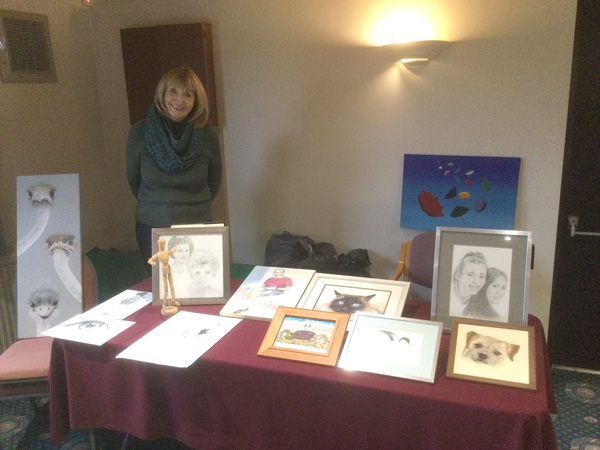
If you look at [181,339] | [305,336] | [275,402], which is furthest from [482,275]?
[181,339]

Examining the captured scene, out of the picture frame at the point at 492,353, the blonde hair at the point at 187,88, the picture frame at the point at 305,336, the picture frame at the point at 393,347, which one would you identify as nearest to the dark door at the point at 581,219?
the picture frame at the point at 492,353

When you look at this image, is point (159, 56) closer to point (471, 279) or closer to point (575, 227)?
point (471, 279)

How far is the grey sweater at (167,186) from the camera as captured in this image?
228 cm

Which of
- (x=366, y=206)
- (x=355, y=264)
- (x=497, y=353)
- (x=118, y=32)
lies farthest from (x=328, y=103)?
(x=497, y=353)

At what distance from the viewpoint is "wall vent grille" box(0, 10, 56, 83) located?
2680 mm

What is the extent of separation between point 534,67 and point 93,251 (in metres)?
2.94

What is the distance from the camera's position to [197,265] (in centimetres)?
184

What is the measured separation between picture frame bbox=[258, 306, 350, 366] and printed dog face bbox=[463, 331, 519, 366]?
375 mm

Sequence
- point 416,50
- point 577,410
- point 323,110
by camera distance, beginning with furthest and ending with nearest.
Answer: point 323,110 < point 416,50 < point 577,410

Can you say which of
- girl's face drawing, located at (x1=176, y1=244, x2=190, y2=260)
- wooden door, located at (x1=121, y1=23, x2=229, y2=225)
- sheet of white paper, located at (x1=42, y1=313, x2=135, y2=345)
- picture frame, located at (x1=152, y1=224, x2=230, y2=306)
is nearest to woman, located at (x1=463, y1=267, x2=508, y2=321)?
picture frame, located at (x1=152, y1=224, x2=230, y2=306)

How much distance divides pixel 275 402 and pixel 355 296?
0.46 meters

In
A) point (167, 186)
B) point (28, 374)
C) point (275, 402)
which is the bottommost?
point (28, 374)

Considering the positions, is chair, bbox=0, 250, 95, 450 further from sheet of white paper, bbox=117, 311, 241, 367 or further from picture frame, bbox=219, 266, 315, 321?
picture frame, bbox=219, 266, 315, 321

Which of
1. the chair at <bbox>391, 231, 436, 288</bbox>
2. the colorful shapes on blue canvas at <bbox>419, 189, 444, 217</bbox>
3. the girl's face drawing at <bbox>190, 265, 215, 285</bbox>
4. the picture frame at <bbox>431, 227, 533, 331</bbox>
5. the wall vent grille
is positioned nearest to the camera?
the picture frame at <bbox>431, 227, 533, 331</bbox>
